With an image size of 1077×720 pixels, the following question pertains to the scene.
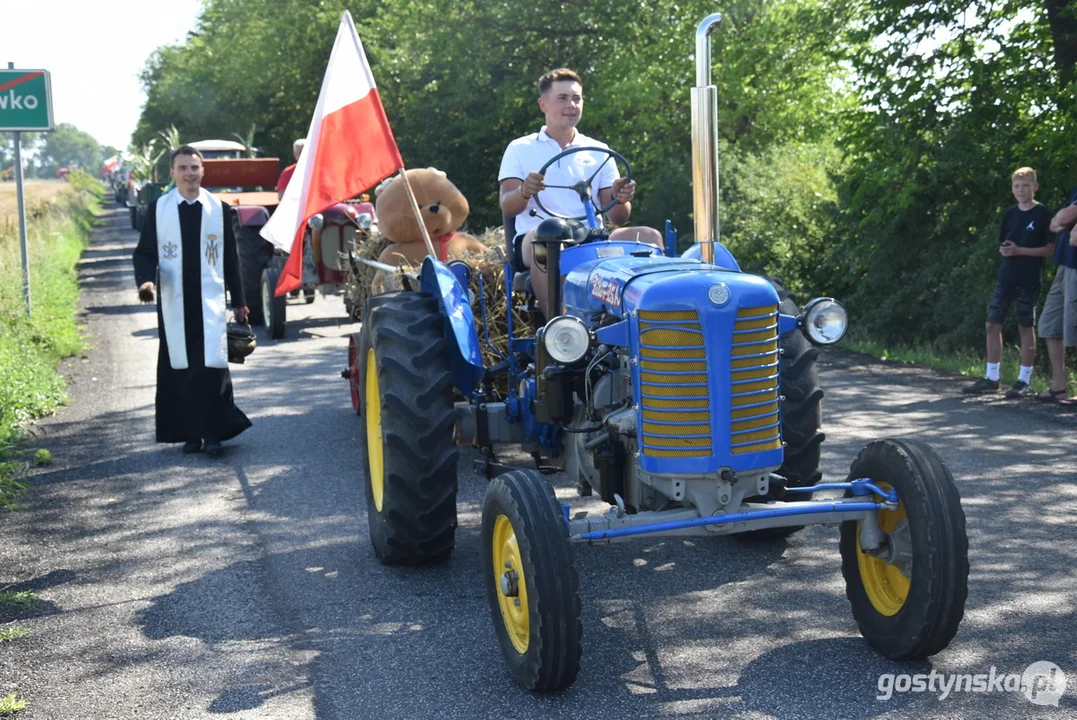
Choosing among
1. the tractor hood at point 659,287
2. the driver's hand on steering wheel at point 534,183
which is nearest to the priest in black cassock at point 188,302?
the driver's hand on steering wheel at point 534,183

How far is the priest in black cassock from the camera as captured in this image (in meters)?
7.96

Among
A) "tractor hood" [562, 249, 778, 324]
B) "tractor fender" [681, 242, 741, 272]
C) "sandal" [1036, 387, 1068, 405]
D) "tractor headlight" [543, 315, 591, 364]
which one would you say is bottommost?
"sandal" [1036, 387, 1068, 405]

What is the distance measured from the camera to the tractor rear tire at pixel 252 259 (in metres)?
14.4

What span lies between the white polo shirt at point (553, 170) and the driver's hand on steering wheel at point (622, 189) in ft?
0.71

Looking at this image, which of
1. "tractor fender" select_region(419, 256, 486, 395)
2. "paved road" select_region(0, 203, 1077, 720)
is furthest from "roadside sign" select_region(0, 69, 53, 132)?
"tractor fender" select_region(419, 256, 486, 395)

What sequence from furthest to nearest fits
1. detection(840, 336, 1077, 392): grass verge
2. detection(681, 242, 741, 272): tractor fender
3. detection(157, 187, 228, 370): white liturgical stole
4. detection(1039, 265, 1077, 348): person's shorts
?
1. detection(840, 336, 1077, 392): grass verge
2. detection(1039, 265, 1077, 348): person's shorts
3. detection(157, 187, 228, 370): white liturgical stole
4. detection(681, 242, 741, 272): tractor fender

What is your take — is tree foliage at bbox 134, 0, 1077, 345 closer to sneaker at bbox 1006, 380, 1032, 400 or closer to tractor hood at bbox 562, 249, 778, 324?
sneaker at bbox 1006, 380, 1032, 400

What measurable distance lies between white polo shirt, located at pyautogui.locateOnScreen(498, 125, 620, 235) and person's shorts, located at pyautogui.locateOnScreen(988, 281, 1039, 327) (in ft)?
14.4

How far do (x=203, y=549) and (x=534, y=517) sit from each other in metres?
2.59

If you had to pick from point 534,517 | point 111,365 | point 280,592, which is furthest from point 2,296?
point 534,517

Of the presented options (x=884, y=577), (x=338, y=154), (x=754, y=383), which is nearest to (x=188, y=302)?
(x=338, y=154)

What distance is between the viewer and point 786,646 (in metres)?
4.40

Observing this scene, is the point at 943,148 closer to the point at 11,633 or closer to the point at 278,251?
the point at 278,251

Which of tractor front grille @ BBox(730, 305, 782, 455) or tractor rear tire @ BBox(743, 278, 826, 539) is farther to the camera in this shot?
tractor rear tire @ BBox(743, 278, 826, 539)
